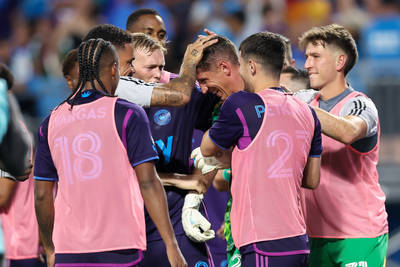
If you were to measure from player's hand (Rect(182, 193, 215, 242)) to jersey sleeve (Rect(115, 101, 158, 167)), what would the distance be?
952 millimetres

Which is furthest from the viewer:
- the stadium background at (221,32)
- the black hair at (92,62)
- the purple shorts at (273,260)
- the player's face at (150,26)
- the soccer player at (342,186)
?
the stadium background at (221,32)

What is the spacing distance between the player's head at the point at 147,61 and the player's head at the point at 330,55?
1.09 m

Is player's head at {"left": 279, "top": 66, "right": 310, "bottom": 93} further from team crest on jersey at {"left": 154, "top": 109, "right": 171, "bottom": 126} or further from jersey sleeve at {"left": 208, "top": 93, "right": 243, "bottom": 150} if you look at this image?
jersey sleeve at {"left": 208, "top": 93, "right": 243, "bottom": 150}

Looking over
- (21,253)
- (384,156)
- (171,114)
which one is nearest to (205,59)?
(171,114)

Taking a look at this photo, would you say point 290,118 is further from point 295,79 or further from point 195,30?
point 195,30

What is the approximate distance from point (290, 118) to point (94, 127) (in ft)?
3.83

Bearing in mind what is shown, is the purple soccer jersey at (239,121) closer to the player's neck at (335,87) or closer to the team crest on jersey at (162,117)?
the team crest on jersey at (162,117)

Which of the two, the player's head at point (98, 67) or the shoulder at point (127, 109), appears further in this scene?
the player's head at point (98, 67)

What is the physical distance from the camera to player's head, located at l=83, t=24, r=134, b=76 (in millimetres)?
4566

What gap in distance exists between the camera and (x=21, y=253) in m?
6.15

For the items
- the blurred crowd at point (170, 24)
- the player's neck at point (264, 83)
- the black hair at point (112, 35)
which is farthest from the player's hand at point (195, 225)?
the blurred crowd at point (170, 24)

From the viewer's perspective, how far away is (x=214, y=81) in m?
4.84

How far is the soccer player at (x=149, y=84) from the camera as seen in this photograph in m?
4.41

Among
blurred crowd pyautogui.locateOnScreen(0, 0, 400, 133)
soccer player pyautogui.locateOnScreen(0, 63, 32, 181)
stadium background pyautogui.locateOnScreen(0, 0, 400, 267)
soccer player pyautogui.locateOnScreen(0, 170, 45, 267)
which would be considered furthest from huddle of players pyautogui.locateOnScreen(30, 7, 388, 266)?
blurred crowd pyautogui.locateOnScreen(0, 0, 400, 133)
